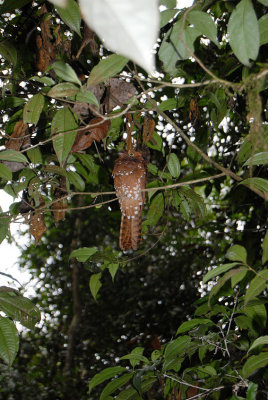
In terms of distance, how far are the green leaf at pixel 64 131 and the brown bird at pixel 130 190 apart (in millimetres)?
119

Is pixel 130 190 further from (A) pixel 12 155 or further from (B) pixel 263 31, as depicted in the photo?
(B) pixel 263 31

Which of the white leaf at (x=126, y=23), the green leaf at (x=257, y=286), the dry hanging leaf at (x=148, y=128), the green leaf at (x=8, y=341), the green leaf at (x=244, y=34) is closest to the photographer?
the white leaf at (x=126, y=23)

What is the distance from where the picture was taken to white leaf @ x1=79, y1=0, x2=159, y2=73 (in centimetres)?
19

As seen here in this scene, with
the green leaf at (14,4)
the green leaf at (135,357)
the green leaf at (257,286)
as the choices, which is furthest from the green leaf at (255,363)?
the green leaf at (14,4)

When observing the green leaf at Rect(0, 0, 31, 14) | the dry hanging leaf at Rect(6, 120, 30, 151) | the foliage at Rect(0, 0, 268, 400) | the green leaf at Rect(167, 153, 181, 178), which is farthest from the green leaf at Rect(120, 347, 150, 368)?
the green leaf at Rect(0, 0, 31, 14)

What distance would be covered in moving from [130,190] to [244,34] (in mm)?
420

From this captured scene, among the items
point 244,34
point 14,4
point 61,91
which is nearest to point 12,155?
point 61,91

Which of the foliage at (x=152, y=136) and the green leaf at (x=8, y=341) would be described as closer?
the foliage at (x=152, y=136)

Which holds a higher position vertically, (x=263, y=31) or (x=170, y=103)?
(x=170, y=103)

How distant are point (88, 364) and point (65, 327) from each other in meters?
0.45

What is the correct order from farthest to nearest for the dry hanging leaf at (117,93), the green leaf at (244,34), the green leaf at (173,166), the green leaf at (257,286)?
1. the green leaf at (173,166)
2. the dry hanging leaf at (117,93)
3. the green leaf at (257,286)
4. the green leaf at (244,34)

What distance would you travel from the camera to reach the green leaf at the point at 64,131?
2.98ft

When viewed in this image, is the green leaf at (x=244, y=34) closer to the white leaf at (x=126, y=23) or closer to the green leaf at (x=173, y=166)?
the white leaf at (x=126, y=23)

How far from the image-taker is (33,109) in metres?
0.98
